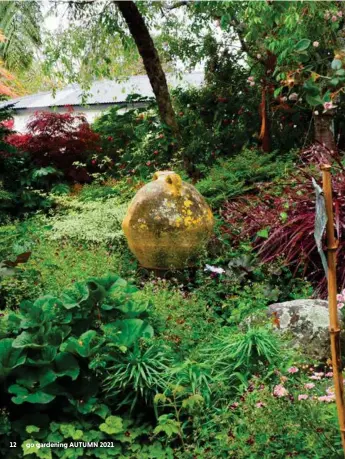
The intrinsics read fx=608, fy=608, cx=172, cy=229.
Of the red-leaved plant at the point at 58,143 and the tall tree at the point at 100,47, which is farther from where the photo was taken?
the red-leaved plant at the point at 58,143

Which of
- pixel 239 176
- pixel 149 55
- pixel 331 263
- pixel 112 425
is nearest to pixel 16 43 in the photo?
pixel 149 55

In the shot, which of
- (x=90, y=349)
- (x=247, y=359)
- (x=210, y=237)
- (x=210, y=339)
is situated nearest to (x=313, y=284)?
(x=210, y=237)

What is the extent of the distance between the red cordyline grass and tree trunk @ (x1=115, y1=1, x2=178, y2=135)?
3487 mm

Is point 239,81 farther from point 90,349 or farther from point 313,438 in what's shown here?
point 313,438

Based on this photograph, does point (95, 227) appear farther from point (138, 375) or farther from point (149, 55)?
point (138, 375)

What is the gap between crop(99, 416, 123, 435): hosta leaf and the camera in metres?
2.98

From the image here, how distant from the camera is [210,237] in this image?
5.30 meters

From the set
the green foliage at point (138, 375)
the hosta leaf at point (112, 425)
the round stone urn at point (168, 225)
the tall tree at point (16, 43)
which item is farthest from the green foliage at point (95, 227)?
the tall tree at point (16, 43)

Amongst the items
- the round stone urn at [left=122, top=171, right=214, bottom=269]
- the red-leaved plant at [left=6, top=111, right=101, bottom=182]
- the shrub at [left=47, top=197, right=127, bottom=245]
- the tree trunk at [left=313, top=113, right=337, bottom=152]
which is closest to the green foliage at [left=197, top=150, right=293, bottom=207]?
the tree trunk at [left=313, top=113, right=337, bottom=152]

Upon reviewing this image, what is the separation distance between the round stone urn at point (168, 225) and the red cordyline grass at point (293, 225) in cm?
44

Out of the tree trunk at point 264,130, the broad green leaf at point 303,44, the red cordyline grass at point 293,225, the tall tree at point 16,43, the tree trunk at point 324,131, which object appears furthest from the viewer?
the tall tree at point 16,43

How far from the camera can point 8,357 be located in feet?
10.3

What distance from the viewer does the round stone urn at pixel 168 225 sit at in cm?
506

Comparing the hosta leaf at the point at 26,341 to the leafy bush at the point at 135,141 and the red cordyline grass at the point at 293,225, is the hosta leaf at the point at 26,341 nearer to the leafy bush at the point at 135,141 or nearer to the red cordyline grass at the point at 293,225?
the red cordyline grass at the point at 293,225
